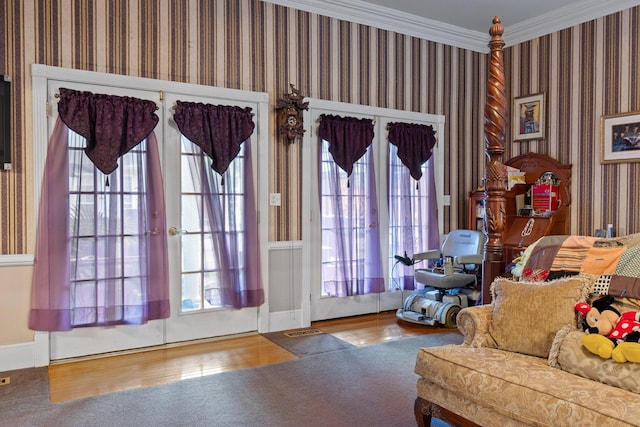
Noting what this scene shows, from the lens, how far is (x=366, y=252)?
17.1ft

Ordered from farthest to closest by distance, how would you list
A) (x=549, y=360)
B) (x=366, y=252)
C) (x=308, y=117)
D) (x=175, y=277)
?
(x=366, y=252), (x=308, y=117), (x=175, y=277), (x=549, y=360)

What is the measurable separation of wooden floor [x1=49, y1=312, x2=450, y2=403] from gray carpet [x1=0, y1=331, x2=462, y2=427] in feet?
0.44

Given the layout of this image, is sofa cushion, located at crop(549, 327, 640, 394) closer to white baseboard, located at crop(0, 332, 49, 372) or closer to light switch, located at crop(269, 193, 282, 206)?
light switch, located at crop(269, 193, 282, 206)

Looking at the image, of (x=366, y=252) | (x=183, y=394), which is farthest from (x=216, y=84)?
(x=183, y=394)

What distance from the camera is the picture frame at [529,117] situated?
5.42m

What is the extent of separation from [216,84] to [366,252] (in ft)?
7.08

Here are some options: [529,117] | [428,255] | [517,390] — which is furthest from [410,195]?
[517,390]

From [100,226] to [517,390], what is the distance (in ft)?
10.1

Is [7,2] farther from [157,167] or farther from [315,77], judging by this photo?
[315,77]

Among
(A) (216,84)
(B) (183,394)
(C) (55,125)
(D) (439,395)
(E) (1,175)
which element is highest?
(A) (216,84)

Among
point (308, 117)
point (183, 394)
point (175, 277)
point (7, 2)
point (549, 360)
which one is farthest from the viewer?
point (308, 117)

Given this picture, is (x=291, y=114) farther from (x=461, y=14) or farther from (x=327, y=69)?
(x=461, y=14)

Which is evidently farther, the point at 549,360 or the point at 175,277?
the point at 175,277

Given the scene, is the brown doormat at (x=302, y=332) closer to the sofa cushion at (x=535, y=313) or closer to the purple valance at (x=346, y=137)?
the purple valance at (x=346, y=137)
